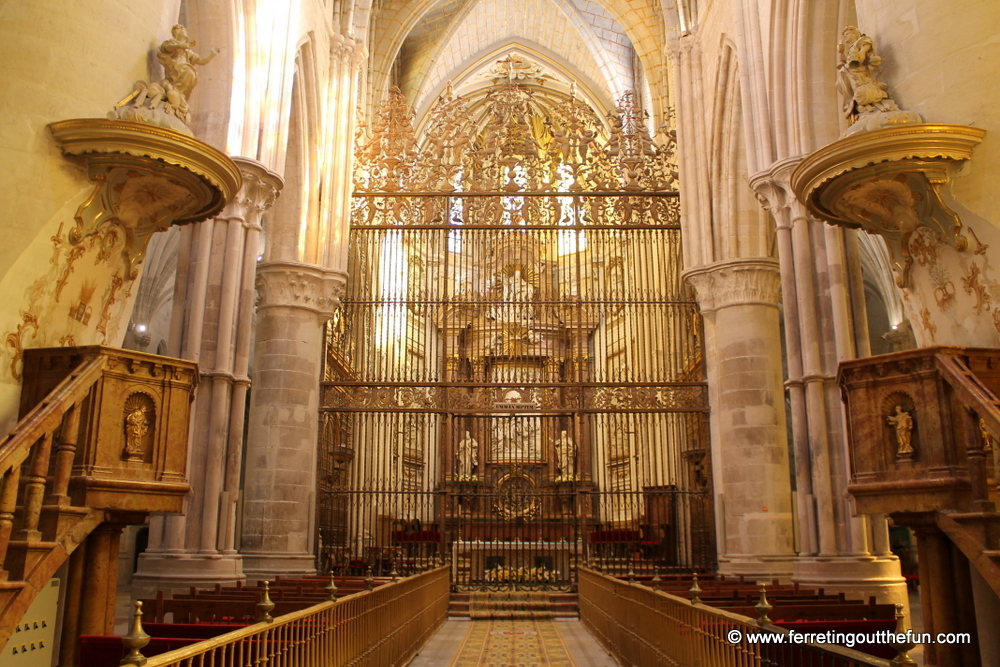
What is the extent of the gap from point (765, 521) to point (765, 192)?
500cm

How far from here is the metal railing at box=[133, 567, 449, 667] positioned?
3.90 meters

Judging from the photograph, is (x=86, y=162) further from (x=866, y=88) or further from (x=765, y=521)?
(x=765, y=521)

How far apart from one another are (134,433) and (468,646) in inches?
209

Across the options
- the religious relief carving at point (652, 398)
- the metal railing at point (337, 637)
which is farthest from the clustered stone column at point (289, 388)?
the religious relief carving at point (652, 398)

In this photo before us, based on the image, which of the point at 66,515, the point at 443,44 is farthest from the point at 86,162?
the point at 443,44

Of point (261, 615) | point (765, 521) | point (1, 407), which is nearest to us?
point (261, 615)

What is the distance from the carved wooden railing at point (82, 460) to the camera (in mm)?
5332

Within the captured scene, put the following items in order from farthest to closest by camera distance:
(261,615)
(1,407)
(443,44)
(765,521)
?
(443,44) → (765,521) → (1,407) → (261,615)

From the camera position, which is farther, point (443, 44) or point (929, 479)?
point (443, 44)

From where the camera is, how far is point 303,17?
43.7 feet

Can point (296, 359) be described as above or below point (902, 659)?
above

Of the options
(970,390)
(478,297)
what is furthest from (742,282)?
(970,390)

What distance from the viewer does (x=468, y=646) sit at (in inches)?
404

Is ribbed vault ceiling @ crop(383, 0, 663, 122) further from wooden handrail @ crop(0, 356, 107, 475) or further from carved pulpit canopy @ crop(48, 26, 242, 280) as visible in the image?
wooden handrail @ crop(0, 356, 107, 475)
